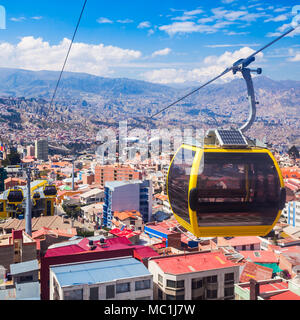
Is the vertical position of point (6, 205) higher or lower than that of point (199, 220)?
lower

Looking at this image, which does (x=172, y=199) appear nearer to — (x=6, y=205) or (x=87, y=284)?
(x=87, y=284)

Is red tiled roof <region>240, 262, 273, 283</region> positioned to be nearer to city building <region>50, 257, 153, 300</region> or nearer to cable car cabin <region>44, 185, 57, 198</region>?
city building <region>50, 257, 153, 300</region>

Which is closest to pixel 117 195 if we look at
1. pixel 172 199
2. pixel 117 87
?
pixel 172 199

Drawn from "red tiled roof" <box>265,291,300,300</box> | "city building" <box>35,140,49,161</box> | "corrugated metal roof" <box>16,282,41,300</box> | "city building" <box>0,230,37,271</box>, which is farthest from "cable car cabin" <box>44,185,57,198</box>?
"city building" <box>35,140,49,161</box>

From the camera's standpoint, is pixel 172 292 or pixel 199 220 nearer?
pixel 199 220

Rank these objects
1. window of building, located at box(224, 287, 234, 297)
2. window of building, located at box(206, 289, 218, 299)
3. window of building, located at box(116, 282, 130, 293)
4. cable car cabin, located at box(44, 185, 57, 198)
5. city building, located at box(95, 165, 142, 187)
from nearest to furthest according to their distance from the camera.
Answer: window of building, located at box(116, 282, 130, 293) → window of building, located at box(206, 289, 218, 299) → window of building, located at box(224, 287, 234, 297) → cable car cabin, located at box(44, 185, 57, 198) → city building, located at box(95, 165, 142, 187)

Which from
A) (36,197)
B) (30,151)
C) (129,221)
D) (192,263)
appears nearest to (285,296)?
(192,263)
